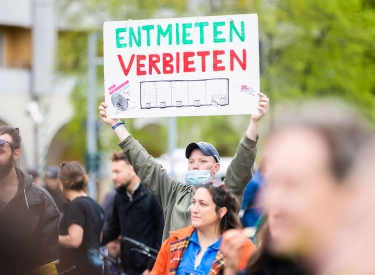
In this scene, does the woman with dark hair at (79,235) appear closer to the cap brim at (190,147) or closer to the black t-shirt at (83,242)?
the black t-shirt at (83,242)

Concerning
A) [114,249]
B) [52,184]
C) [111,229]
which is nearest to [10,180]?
[111,229]

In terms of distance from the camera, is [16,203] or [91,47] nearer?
[16,203]

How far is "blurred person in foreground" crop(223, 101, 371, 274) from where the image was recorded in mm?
1935

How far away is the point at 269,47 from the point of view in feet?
89.3

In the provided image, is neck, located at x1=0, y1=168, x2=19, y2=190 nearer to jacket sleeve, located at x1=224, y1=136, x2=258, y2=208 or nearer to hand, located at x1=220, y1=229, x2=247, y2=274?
jacket sleeve, located at x1=224, y1=136, x2=258, y2=208

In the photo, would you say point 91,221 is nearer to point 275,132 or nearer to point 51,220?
point 51,220

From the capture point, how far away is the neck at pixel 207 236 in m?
4.80

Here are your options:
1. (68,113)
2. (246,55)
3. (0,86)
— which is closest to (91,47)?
(0,86)

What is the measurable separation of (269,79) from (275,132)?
24696 millimetres

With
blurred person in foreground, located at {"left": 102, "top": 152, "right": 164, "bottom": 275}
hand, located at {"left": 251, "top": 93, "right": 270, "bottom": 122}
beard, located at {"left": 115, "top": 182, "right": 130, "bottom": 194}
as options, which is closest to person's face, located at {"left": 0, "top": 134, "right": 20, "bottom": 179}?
hand, located at {"left": 251, "top": 93, "right": 270, "bottom": 122}

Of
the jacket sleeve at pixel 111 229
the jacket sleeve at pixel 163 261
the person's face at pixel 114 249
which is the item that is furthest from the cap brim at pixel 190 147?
the person's face at pixel 114 249

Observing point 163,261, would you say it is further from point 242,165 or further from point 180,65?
point 180,65

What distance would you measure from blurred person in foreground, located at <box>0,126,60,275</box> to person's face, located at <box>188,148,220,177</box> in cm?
99

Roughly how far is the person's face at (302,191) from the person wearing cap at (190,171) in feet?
12.4
